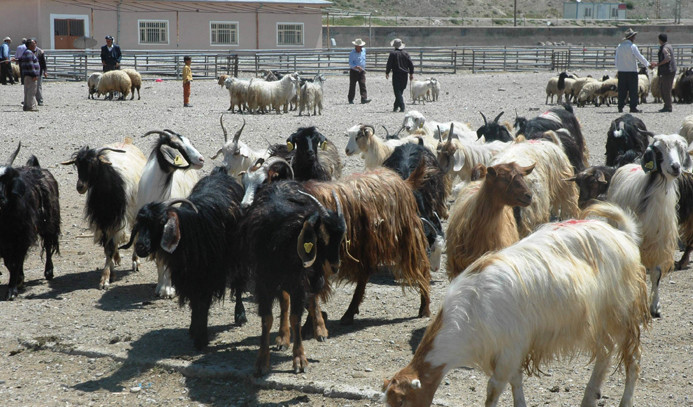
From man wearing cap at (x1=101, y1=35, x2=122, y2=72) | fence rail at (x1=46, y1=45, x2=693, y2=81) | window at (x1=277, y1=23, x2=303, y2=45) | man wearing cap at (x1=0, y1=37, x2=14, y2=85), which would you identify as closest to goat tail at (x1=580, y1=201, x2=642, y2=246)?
man wearing cap at (x1=101, y1=35, x2=122, y2=72)

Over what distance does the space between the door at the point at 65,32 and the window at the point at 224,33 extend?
6.11 meters

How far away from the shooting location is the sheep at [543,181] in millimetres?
7410

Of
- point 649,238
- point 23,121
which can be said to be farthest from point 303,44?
point 649,238

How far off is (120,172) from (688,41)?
5226cm

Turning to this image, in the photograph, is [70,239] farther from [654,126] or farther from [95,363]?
[654,126]

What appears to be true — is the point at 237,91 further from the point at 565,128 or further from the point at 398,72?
the point at 565,128

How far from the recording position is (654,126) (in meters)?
16.4

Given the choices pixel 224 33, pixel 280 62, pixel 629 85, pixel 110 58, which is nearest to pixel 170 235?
pixel 629 85

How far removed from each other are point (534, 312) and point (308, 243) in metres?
1.48

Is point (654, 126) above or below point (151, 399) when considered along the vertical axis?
above

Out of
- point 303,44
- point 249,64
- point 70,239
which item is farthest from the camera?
point 303,44

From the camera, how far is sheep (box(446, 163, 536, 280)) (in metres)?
5.66

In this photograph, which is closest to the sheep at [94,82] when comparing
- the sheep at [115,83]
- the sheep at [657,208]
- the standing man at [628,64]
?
the sheep at [115,83]

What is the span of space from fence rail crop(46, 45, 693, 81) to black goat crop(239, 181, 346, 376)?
24158mm
